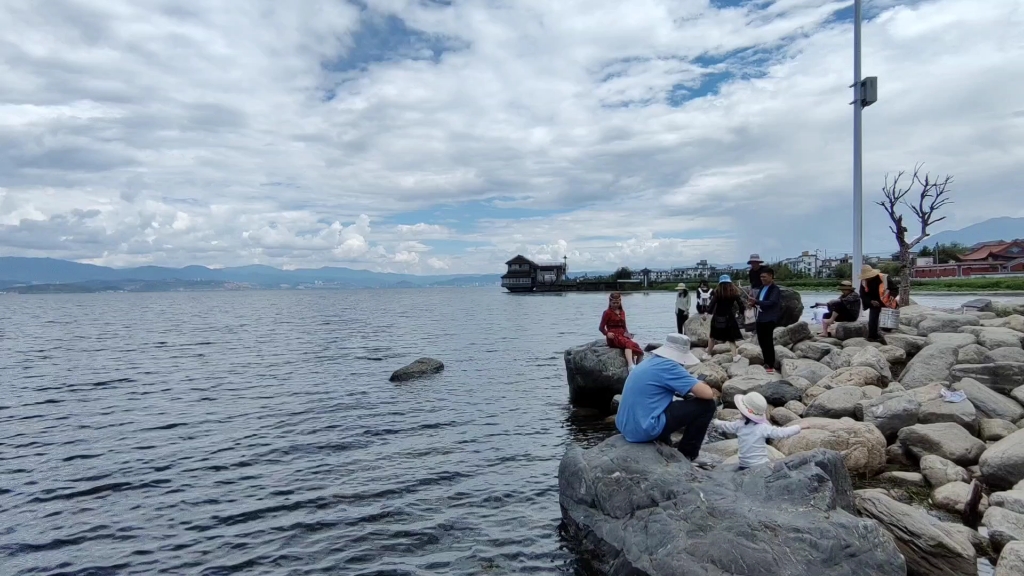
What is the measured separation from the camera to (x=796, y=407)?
12336mm

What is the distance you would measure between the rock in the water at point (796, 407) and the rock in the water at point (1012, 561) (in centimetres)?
582

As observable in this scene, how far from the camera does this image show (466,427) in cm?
1541

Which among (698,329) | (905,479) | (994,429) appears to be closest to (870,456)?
(905,479)

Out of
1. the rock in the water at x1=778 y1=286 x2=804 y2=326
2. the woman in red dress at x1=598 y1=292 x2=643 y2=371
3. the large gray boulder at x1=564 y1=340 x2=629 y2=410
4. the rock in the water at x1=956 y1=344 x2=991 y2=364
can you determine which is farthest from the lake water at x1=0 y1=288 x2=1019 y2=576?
the rock in the water at x1=778 y1=286 x2=804 y2=326

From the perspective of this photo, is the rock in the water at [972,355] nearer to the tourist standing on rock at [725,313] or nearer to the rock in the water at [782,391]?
the rock in the water at [782,391]

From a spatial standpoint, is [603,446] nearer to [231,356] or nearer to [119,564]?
[119,564]

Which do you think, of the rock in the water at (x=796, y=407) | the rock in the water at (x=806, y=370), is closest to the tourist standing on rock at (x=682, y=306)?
the rock in the water at (x=806, y=370)

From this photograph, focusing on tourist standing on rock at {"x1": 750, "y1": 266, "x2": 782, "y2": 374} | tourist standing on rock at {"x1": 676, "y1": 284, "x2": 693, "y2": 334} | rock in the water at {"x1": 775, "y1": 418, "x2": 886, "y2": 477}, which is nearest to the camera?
rock in the water at {"x1": 775, "y1": 418, "x2": 886, "y2": 477}

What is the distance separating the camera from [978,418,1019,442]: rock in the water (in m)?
10.1

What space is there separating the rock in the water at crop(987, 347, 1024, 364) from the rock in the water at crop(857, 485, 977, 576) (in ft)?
24.5

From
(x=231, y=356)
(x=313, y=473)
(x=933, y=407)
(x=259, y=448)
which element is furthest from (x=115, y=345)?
(x=933, y=407)

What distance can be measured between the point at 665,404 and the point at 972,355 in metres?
8.99

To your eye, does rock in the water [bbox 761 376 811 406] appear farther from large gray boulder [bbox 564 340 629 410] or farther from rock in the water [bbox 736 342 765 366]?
large gray boulder [bbox 564 340 629 410]

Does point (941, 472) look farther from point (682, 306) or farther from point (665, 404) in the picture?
point (682, 306)
